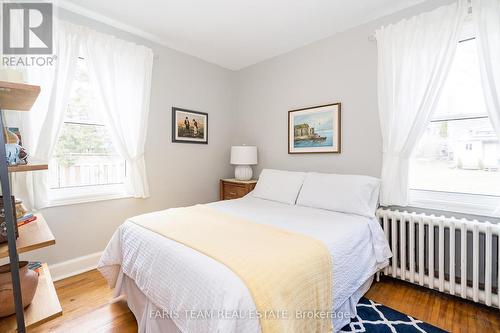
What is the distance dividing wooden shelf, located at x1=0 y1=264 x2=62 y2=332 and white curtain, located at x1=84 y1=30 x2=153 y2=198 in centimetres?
157

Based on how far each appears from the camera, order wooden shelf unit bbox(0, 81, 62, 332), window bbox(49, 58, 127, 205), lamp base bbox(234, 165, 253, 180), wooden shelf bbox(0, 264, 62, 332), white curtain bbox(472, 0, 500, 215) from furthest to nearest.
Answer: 1. lamp base bbox(234, 165, 253, 180)
2. window bbox(49, 58, 127, 205)
3. white curtain bbox(472, 0, 500, 215)
4. wooden shelf bbox(0, 264, 62, 332)
5. wooden shelf unit bbox(0, 81, 62, 332)

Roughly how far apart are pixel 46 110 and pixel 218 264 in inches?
85.7

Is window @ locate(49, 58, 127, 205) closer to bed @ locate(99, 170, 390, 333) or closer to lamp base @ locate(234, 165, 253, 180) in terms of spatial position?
bed @ locate(99, 170, 390, 333)

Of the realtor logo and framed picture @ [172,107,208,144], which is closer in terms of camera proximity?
the realtor logo

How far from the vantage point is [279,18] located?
7.99 ft

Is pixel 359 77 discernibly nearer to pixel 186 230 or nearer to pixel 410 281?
pixel 410 281

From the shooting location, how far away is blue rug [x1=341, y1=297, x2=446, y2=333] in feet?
5.22

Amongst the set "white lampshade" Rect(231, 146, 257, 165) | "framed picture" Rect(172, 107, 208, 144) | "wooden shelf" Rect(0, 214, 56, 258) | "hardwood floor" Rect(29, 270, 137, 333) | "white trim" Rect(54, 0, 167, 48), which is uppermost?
"white trim" Rect(54, 0, 167, 48)

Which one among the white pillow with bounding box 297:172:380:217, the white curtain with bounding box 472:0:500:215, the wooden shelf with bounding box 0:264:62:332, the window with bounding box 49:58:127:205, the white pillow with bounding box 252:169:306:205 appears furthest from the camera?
the white pillow with bounding box 252:169:306:205

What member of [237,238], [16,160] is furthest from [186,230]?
[16,160]

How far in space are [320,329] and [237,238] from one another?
67 centimetres

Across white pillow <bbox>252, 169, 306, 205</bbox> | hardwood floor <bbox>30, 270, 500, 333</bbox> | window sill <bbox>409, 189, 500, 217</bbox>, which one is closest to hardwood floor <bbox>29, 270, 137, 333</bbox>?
hardwood floor <bbox>30, 270, 500, 333</bbox>

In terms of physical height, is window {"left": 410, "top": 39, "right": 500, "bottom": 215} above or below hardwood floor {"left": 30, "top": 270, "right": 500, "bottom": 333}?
above

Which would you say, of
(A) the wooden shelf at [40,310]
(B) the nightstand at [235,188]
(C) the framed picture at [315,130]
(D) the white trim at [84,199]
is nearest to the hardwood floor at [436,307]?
(C) the framed picture at [315,130]
